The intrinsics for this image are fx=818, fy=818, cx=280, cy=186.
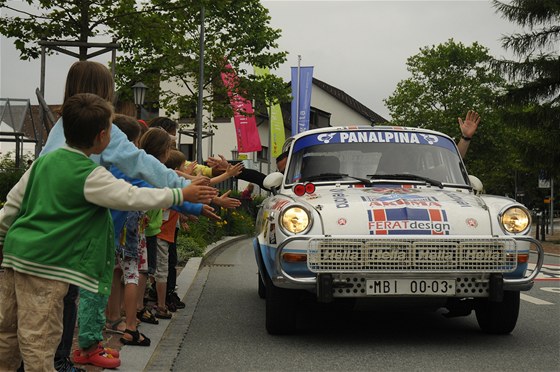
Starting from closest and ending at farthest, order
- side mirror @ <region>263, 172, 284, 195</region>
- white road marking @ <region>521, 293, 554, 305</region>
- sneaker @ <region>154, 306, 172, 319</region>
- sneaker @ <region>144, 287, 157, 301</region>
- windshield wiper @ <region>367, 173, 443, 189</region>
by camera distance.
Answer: windshield wiper @ <region>367, 173, 443, 189</region> → sneaker @ <region>154, 306, 172, 319</region> → side mirror @ <region>263, 172, 284, 195</region> → sneaker @ <region>144, 287, 157, 301</region> → white road marking @ <region>521, 293, 554, 305</region>

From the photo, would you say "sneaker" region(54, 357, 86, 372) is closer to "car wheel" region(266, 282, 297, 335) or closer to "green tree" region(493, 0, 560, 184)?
"car wheel" region(266, 282, 297, 335)

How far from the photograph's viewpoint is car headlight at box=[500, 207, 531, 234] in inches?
240

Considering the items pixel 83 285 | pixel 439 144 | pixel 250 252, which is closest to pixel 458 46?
pixel 250 252

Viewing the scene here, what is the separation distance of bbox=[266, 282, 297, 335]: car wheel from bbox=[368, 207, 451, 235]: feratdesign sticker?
0.88m

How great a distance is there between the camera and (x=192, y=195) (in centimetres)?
395

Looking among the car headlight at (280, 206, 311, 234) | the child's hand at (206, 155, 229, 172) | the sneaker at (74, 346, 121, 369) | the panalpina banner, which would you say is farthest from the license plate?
the panalpina banner

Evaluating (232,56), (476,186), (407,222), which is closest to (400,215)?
(407,222)

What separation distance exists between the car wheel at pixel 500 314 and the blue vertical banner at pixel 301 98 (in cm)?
3238

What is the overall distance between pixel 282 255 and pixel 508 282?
1655 mm


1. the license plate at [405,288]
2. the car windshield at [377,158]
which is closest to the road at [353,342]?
the license plate at [405,288]

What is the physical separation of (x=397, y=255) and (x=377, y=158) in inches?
62.4

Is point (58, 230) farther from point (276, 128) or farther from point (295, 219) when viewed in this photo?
point (276, 128)

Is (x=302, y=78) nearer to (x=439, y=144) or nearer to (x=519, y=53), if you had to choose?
(x=519, y=53)

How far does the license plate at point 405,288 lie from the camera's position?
5.80 meters
